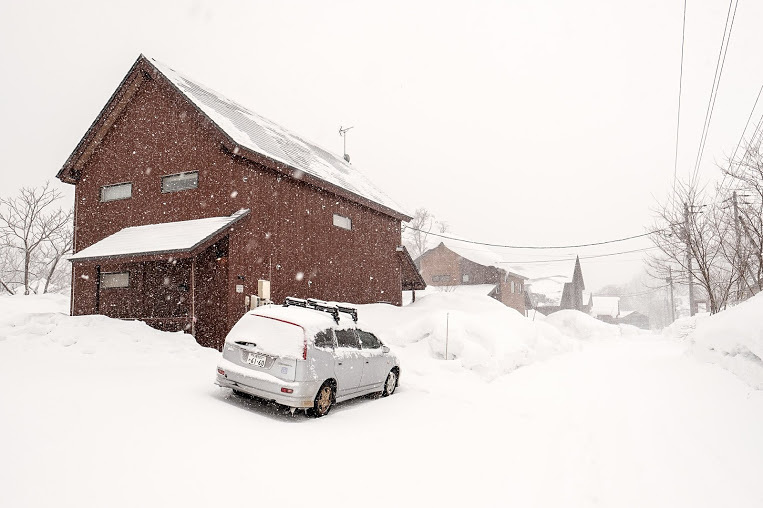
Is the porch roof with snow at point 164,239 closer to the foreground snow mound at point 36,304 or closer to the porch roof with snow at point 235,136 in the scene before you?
the porch roof with snow at point 235,136

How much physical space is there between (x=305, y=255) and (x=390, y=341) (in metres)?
4.34

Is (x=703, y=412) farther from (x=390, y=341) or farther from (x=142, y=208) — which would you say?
(x=142, y=208)

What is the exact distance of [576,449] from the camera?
7176 mm

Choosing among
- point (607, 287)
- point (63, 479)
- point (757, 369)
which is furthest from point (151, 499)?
point (607, 287)

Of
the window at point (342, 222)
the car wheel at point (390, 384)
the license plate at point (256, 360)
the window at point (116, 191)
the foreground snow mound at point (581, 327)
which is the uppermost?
the window at point (116, 191)

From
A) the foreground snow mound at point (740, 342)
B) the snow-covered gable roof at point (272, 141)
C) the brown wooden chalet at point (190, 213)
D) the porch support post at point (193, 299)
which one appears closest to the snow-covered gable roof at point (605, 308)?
the snow-covered gable roof at point (272, 141)

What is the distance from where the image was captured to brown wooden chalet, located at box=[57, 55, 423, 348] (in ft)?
47.1

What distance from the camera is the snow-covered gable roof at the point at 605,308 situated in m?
86.3

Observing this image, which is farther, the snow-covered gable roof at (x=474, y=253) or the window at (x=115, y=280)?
the snow-covered gable roof at (x=474, y=253)

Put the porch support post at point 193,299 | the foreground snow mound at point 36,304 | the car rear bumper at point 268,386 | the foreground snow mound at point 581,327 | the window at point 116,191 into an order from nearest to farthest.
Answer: the car rear bumper at point 268,386 → the porch support post at point 193,299 → the window at point 116,191 → the foreground snow mound at point 36,304 → the foreground snow mound at point 581,327

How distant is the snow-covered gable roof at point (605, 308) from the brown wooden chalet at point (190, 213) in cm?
7811

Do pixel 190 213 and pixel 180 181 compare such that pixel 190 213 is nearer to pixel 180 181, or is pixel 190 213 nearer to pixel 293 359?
pixel 180 181

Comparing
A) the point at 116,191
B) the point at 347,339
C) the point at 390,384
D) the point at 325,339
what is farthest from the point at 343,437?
the point at 116,191

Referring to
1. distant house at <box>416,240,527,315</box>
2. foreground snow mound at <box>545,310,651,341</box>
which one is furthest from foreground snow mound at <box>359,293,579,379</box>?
distant house at <box>416,240,527,315</box>
